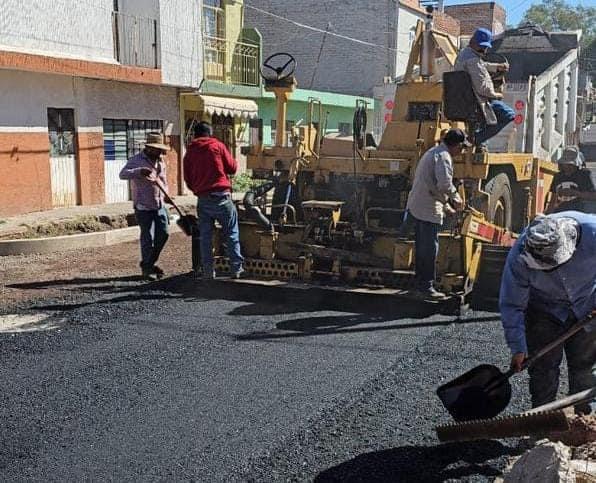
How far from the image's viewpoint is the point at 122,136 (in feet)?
49.7

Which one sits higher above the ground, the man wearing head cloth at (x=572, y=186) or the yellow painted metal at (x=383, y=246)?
the man wearing head cloth at (x=572, y=186)

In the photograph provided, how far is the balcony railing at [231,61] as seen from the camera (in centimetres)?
1792

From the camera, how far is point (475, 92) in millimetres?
6691

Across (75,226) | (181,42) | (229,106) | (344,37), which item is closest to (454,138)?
(75,226)

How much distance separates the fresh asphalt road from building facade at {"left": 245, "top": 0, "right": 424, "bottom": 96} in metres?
20.5

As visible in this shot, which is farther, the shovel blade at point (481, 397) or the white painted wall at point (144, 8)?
the white painted wall at point (144, 8)

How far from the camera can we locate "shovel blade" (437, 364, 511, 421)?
3705mm

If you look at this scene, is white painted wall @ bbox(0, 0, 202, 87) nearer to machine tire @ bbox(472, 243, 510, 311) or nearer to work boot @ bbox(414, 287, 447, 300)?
work boot @ bbox(414, 287, 447, 300)

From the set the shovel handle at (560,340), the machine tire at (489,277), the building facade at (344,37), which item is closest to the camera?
the shovel handle at (560,340)

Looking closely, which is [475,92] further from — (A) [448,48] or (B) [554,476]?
(B) [554,476]

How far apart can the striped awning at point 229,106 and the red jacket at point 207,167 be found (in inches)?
384

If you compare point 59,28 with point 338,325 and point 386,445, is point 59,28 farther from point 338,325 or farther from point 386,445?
point 386,445

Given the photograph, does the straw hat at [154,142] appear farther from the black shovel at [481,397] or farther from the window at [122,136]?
the window at [122,136]

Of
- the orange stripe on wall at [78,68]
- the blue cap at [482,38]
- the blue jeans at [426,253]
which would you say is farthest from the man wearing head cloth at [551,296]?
the orange stripe on wall at [78,68]
